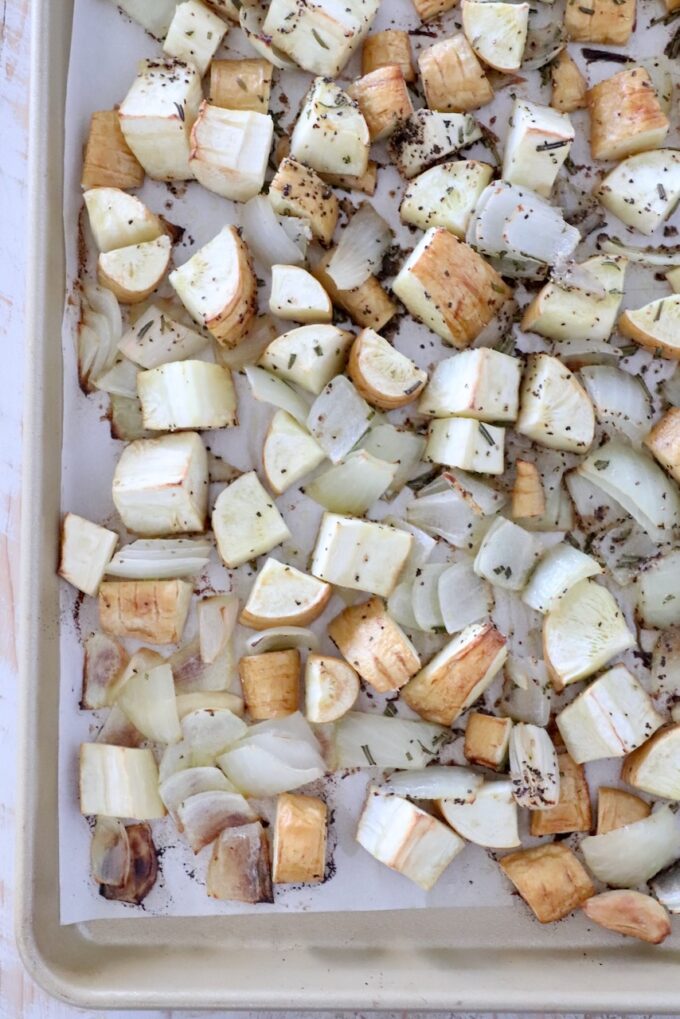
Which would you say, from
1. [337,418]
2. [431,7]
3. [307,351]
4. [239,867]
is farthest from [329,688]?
[431,7]

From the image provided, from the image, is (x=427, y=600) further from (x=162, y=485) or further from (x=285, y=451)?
(x=162, y=485)

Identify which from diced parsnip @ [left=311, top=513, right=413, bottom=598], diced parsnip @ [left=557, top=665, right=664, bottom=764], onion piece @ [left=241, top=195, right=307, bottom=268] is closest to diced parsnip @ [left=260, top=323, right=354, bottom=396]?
onion piece @ [left=241, top=195, right=307, bottom=268]

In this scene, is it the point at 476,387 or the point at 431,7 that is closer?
the point at 476,387

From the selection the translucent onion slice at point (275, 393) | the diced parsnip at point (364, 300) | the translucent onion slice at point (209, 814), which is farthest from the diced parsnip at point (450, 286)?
the translucent onion slice at point (209, 814)

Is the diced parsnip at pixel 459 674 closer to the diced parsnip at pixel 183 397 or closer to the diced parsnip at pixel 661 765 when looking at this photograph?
the diced parsnip at pixel 661 765

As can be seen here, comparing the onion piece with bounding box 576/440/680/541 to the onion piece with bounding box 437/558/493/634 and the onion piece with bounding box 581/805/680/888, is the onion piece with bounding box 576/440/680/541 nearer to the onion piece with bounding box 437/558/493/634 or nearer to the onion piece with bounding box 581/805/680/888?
the onion piece with bounding box 437/558/493/634
